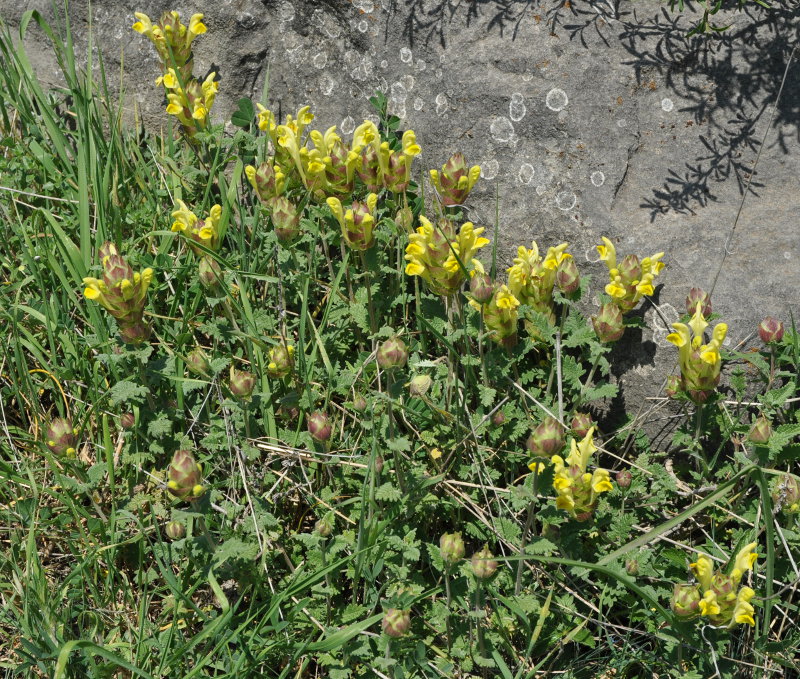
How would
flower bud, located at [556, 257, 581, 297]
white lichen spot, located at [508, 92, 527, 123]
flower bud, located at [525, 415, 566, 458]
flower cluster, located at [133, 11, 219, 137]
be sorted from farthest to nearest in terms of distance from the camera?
flower cluster, located at [133, 11, 219, 137] → white lichen spot, located at [508, 92, 527, 123] → flower bud, located at [556, 257, 581, 297] → flower bud, located at [525, 415, 566, 458]

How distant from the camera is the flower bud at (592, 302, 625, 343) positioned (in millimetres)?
2594

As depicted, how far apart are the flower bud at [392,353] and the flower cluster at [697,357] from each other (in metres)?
0.76

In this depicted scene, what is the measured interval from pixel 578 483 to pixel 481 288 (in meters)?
0.62

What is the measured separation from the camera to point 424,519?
264 centimetres

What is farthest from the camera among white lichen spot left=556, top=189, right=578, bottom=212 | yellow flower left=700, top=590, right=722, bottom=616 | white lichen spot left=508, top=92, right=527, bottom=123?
white lichen spot left=508, top=92, right=527, bottom=123

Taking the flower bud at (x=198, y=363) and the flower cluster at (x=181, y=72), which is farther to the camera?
the flower cluster at (x=181, y=72)

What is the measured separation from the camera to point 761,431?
242 centimetres

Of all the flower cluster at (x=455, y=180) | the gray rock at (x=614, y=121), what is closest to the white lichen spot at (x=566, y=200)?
the gray rock at (x=614, y=121)

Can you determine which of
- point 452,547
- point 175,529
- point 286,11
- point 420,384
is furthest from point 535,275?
point 286,11

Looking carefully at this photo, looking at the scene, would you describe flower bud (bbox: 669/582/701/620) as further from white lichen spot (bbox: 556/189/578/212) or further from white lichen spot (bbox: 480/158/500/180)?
white lichen spot (bbox: 480/158/500/180)

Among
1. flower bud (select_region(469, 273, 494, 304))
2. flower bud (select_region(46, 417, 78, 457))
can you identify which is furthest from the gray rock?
flower bud (select_region(46, 417, 78, 457))

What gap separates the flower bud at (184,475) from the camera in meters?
2.18

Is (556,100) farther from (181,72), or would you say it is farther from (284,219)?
(181,72)

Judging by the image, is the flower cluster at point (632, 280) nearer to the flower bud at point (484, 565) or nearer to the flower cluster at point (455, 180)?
the flower cluster at point (455, 180)
